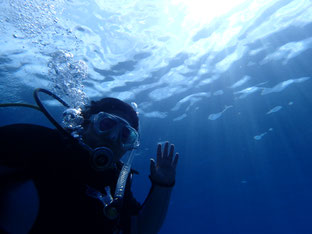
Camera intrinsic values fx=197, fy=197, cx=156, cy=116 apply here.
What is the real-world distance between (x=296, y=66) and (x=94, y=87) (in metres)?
13.5

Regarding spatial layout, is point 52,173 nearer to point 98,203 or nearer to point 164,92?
point 98,203

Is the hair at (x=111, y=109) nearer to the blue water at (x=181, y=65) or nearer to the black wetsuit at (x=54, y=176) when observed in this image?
the black wetsuit at (x=54, y=176)

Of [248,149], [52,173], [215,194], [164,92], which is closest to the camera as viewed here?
[52,173]

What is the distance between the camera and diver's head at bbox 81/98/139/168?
3242 mm

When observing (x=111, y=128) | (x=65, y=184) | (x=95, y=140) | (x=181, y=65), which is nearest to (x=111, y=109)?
(x=111, y=128)

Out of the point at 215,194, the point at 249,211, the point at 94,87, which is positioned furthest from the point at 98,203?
the point at 249,211

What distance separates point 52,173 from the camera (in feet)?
7.11

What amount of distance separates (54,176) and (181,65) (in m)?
11.1

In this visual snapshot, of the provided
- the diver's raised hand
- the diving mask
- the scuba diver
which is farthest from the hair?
the diver's raised hand

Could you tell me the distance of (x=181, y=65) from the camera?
40.1 feet

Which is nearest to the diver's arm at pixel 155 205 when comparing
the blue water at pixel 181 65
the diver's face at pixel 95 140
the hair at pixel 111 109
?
the diver's face at pixel 95 140

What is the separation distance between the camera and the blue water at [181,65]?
352 inches

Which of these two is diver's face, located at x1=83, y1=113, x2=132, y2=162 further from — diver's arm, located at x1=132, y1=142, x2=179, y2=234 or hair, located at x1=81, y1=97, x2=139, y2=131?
diver's arm, located at x1=132, y1=142, x2=179, y2=234

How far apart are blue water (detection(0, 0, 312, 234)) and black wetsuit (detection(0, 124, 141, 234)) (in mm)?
7628
